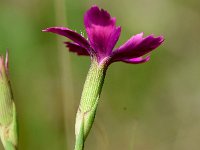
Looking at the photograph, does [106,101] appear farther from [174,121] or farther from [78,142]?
[78,142]

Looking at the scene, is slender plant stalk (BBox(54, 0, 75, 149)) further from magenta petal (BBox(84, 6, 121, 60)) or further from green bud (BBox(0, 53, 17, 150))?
magenta petal (BBox(84, 6, 121, 60))

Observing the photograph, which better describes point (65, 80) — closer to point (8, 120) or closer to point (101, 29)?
point (8, 120)

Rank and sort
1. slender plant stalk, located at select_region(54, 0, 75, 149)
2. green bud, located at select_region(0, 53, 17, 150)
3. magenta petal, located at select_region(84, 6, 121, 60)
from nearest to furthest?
magenta petal, located at select_region(84, 6, 121, 60), green bud, located at select_region(0, 53, 17, 150), slender plant stalk, located at select_region(54, 0, 75, 149)

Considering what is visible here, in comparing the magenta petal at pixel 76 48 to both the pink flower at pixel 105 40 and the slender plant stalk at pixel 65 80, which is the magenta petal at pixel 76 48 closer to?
the pink flower at pixel 105 40

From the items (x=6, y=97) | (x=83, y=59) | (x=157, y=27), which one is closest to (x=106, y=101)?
(x=83, y=59)

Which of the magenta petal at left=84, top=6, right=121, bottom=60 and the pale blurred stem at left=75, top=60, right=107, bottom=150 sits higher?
the magenta petal at left=84, top=6, right=121, bottom=60

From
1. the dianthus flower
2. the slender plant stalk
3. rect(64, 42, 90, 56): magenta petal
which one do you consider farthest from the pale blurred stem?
the slender plant stalk

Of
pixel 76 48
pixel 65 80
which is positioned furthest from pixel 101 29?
pixel 65 80
